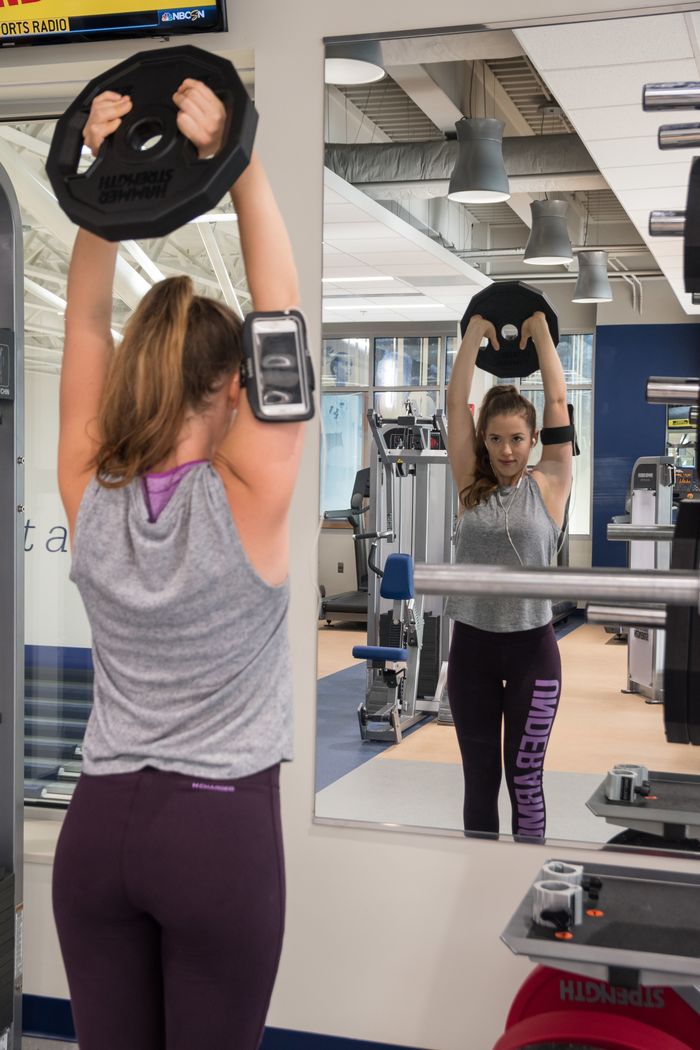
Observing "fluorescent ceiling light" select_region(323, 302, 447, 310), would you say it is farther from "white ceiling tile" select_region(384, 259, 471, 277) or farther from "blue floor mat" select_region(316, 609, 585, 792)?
"blue floor mat" select_region(316, 609, 585, 792)

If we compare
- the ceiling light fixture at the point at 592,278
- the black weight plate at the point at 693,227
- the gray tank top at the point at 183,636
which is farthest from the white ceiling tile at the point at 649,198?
the gray tank top at the point at 183,636

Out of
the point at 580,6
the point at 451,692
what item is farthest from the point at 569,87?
the point at 451,692

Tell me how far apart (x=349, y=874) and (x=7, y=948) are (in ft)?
2.90

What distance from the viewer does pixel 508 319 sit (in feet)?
9.20

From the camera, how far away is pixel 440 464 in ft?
21.3

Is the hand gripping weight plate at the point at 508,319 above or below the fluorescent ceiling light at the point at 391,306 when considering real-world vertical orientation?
below

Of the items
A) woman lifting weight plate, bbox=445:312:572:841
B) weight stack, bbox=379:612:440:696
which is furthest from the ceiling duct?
weight stack, bbox=379:612:440:696

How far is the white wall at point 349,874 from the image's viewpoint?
2.73 m

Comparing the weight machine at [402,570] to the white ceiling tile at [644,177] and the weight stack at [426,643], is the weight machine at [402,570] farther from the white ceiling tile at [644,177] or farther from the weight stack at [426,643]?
the white ceiling tile at [644,177]

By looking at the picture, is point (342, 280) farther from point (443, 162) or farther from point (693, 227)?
point (693, 227)

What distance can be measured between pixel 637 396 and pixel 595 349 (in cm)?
16

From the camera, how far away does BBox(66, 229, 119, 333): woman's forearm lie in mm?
1415

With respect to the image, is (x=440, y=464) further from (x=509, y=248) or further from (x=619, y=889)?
(x=619, y=889)

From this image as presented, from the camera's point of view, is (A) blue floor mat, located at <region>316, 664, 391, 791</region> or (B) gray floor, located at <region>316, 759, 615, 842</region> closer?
(B) gray floor, located at <region>316, 759, 615, 842</region>
